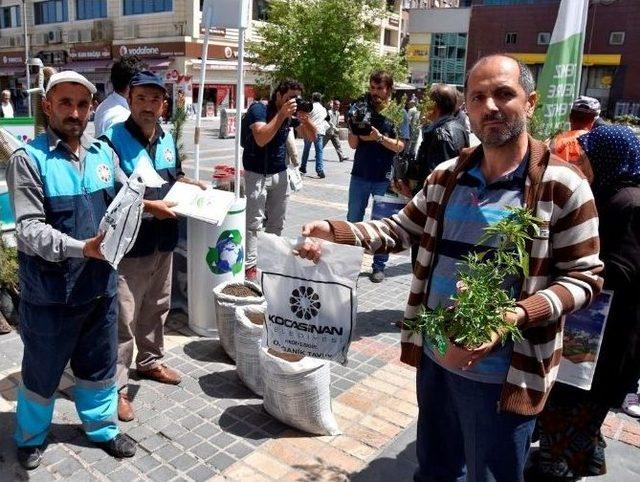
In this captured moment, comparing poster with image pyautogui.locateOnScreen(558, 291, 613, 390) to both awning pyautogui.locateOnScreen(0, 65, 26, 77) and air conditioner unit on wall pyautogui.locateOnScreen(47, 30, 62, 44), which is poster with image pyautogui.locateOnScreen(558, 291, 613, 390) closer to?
air conditioner unit on wall pyautogui.locateOnScreen(47, 30, 62, 44)

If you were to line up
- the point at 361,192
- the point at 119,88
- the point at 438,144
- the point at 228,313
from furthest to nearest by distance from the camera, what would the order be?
the point at 361,192
the point at 438,144
the point at 119,88
the point at 228,313

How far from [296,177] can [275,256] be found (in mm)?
3803

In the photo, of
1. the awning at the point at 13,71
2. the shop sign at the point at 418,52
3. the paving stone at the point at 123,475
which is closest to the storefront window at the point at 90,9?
the awning at the point at 13,71

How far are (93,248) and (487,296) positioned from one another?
1660 millimetres

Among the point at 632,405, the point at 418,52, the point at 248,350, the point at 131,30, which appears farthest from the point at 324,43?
the point at 418,52

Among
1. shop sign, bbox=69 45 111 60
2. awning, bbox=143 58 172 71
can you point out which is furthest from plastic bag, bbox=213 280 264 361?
shop sign, bbox=69 45 111 60

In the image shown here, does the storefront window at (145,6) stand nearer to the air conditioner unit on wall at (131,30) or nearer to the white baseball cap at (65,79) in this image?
the air conditioner unit on wall at (131,30)

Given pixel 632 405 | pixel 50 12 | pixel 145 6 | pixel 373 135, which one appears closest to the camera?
pixel 632 405

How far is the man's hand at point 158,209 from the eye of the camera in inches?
128

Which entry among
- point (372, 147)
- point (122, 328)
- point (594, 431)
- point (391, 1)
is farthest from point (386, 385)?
point (391, 1)

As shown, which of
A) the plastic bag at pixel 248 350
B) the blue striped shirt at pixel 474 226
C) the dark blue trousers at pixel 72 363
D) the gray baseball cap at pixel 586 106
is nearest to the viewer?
the blue striped shirt at pixel 474 226

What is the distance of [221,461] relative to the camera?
305 cm

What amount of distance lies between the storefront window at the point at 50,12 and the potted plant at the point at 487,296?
1729 inches

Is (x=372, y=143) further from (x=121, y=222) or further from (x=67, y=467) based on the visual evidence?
(x=67, y=467)
